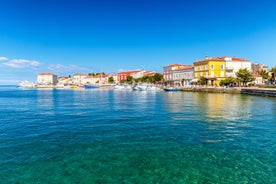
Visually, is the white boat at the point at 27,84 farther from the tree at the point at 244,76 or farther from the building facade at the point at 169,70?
the tree at the point at 244,76

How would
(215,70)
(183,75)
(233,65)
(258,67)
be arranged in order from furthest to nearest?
(258,67) → (183,75) → (233,65) → (215,70)

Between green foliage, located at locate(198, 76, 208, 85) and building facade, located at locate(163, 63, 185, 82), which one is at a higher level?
building facade, located at locate(163, 63, 185, 82)

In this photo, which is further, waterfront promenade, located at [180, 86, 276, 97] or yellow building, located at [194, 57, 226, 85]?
yellow building, located at [194, 57, 226, 85]

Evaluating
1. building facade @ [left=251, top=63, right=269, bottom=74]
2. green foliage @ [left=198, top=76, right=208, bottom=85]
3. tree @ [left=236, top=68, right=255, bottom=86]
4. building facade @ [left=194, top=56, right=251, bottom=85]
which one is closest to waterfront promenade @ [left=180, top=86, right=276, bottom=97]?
green foliage @ [left=198, top=76, right=208, bottom=85]

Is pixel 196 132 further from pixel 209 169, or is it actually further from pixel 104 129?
pixel 104 129

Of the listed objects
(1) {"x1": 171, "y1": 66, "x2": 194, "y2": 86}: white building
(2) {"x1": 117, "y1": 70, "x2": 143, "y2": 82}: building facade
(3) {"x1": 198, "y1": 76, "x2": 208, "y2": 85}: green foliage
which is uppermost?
(2) {"x1": 117, "y1": 70, "x2": 143, "y2": 82}: building facade

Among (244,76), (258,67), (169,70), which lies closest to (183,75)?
(169,70)

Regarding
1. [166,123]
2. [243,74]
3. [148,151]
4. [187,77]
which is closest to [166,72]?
[187,77]

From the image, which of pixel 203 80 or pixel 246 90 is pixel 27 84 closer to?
pixel 203 80

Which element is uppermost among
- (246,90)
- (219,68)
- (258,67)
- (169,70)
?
(258,67)

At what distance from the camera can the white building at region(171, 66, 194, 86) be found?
8444 centimetres

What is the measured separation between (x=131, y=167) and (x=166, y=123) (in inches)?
334

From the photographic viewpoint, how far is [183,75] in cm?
8944

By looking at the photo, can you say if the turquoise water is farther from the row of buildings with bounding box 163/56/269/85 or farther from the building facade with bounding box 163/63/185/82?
the building facade with bounding box 163/63/185/82
